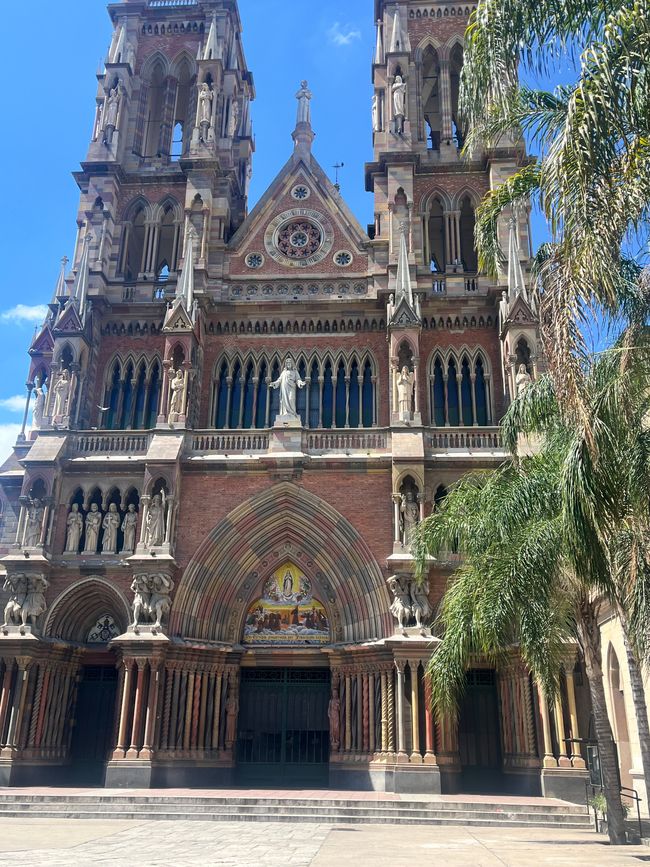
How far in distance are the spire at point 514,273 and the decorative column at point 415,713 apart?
39.6 ft

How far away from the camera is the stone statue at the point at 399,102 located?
30.5 meters

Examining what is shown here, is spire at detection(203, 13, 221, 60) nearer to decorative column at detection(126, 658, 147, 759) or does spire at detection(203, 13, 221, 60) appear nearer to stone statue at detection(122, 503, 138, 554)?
stone statue at detection(122, 503, 138, 554)

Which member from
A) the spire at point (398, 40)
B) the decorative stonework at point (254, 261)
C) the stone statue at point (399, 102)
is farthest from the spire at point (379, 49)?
the decorative stonework at point (254, 261)

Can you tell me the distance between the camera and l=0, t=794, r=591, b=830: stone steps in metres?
17.4

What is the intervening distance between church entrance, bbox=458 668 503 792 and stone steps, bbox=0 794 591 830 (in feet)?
14.7

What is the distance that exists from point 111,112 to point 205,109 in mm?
3877

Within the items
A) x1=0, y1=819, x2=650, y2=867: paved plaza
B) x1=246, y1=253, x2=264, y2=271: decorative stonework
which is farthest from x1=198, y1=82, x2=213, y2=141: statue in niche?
x1=0, y1=819, x2=650, y2=867: paved plaza

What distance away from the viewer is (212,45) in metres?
33.0

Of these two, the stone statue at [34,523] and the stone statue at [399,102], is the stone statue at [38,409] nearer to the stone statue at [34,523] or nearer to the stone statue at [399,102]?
the stone statue at [34,523]

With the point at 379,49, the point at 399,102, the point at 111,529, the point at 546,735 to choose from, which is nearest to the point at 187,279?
the point at 111,529

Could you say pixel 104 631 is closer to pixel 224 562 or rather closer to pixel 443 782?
pixel 224 562

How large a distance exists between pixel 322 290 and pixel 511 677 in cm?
Result: 1418

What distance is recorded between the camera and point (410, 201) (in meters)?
29.4

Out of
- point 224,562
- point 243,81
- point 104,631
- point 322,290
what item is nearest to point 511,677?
point 224,562
